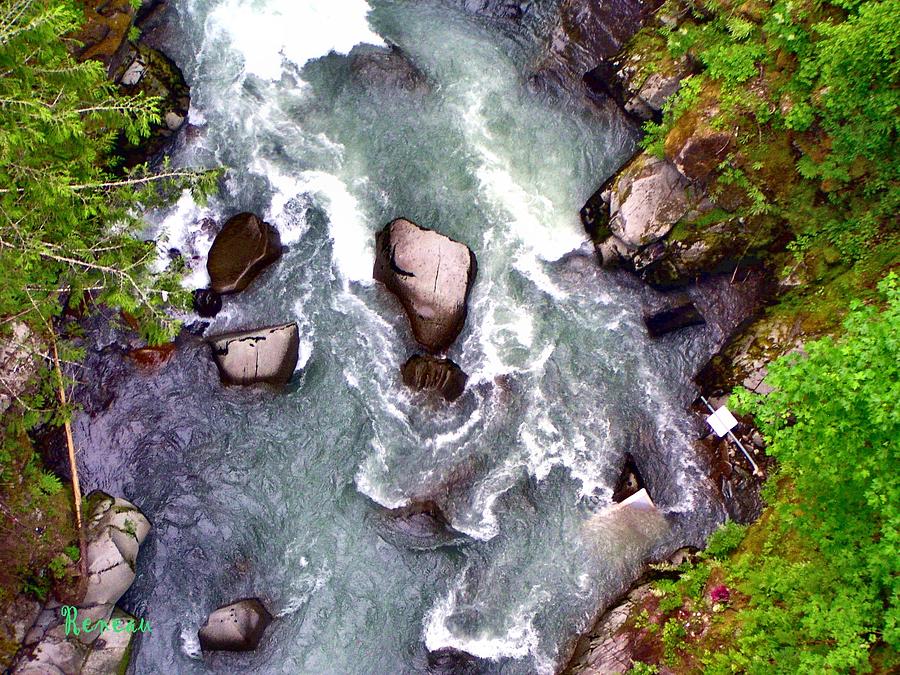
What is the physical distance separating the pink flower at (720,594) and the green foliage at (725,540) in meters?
1.05

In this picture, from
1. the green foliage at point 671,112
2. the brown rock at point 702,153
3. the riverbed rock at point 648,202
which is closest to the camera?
the brown rock at point 702,153

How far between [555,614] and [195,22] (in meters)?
22.0

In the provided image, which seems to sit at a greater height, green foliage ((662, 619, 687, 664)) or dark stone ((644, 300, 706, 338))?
dark stone ((644, 300, 706, 338))

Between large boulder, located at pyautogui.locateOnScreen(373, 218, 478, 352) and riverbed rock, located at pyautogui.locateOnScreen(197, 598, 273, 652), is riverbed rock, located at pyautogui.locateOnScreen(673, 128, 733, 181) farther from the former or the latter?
riverbed rock, located at pyautogui.locateOnScreen(197, 598, 273, 652)

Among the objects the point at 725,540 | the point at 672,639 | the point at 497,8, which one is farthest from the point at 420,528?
the point at 497,8

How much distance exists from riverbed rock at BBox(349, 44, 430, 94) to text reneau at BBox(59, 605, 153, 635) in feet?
57.5

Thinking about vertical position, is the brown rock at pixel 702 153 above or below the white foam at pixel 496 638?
above

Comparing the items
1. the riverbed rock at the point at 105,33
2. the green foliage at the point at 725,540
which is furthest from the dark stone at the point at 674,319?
the riverbed rock at the point at 105,33

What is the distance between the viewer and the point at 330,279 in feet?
59.0

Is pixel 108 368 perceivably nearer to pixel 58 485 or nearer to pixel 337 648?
pixel 58 485

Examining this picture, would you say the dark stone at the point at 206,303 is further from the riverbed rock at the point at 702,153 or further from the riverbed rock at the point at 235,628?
the riverbed rock at the point at 702,153

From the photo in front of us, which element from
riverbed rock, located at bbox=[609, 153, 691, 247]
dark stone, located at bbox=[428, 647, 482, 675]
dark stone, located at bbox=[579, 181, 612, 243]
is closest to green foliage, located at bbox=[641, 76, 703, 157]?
riverbed rock, located at bbox=[609, 153, 691, 247]

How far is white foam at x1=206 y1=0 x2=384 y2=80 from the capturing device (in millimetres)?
19266

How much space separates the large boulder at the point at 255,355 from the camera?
16875mm
